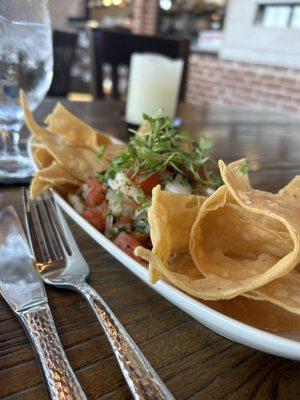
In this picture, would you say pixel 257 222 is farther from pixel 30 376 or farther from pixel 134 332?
pixel 30 376

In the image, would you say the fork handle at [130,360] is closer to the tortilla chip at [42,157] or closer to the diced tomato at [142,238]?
the diced tomato at [142,238]

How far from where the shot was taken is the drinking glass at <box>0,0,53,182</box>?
2.40 feet

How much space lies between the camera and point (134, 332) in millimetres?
404

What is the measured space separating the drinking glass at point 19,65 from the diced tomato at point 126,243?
1.01ft

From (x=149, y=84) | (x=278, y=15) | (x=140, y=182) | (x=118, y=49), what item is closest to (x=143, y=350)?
(x=140, y=182)

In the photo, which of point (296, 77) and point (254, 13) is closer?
point (296, 77)

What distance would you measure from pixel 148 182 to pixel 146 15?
572 centimetres

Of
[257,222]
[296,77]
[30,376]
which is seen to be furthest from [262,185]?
[296,77]

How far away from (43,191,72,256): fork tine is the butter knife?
49mm

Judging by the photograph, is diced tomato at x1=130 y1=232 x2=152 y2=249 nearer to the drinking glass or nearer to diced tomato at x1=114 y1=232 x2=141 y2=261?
diced tomato at x1=114 y1=232 x2=141 y2=261

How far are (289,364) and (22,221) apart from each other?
41 centimetres

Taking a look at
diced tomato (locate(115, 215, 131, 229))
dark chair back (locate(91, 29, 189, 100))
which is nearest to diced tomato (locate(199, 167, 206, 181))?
diced tomato (locate(115, 215, 131, 229))

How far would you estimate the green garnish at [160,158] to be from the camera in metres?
0.60

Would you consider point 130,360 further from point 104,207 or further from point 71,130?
point 71,130
